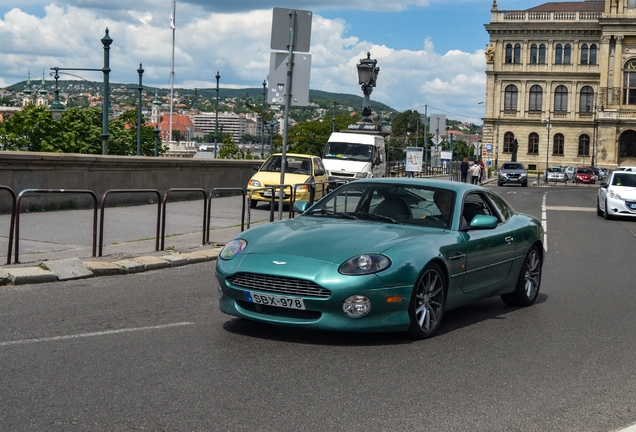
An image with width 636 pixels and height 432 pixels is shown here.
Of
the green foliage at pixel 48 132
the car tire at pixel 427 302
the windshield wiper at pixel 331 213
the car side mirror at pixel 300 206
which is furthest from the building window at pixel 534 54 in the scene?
the car tire at pixel 427 302

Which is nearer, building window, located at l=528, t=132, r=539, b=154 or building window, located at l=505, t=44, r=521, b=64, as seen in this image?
building window, located at l=505, t=44, r=521, b=64

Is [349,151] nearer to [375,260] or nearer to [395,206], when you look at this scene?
[395,206]

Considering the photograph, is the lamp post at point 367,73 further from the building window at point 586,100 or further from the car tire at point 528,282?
the building window at point 586,100

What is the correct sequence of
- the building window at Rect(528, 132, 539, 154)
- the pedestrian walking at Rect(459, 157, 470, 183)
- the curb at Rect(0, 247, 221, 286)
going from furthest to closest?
the building window at Rect(528, 132, 539, 154) → the pedestrian walking at Rect(459, 157, 470, 183) → the curb at Rect(0, 247, 221, 286)

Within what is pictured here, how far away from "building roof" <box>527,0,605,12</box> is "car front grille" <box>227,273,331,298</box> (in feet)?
372

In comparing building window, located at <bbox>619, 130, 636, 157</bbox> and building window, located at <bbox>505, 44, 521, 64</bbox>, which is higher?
building window, located at <bbox>505, 44, 521, 64</bbox>

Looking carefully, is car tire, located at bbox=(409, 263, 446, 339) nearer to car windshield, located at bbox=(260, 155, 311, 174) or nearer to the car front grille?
the car front grille

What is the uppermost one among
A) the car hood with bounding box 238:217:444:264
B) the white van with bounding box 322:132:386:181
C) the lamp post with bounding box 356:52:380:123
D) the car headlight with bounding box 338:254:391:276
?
the lamp post with bounding box 356:52:380:123

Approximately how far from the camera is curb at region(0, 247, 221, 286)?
392 inches

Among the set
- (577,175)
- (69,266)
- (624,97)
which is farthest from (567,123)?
(69,266)

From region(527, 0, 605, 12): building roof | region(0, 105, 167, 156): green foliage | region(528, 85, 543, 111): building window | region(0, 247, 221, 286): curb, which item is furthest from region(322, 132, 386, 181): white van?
region(527, 0, 605, 12): building roof

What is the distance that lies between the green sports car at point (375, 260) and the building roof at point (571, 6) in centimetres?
11146

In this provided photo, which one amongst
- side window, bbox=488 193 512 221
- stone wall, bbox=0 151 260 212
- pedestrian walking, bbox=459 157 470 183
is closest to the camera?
side window, bbox=488 193 512 221

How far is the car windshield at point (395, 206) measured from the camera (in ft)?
26.8
